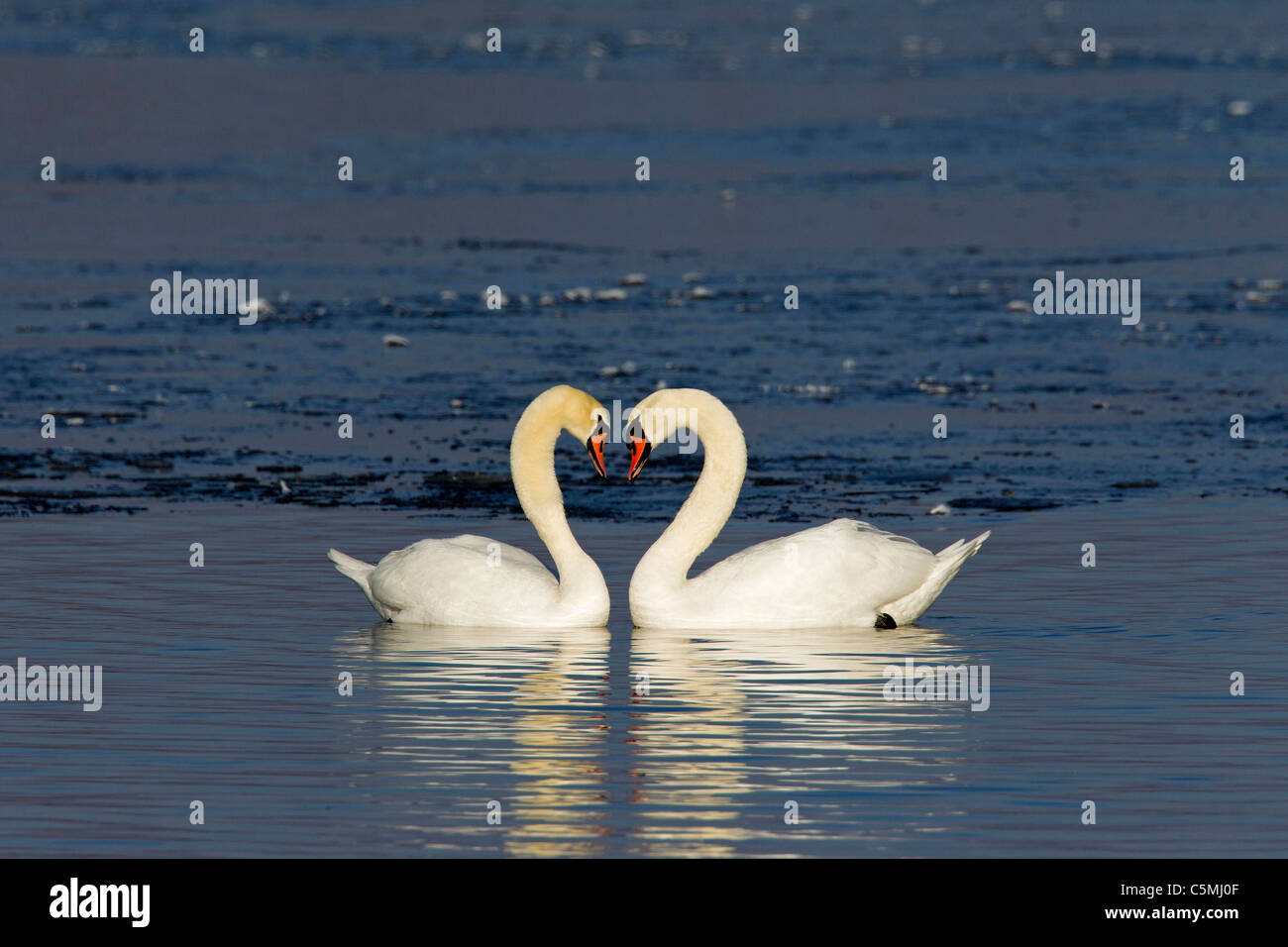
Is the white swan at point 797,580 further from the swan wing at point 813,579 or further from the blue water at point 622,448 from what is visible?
the blue water at point 622,448

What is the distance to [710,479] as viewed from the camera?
526 inches

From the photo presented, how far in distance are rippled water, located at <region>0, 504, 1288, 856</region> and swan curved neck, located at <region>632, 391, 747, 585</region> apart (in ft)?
2.06

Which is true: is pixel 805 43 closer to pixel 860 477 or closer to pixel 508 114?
pixel 508 114

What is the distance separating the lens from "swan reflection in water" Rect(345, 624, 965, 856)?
27.2 feet

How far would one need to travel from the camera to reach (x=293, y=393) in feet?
64.7

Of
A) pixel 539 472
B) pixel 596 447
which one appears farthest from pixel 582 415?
pixel 539 472

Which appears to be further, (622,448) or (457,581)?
(622,448)

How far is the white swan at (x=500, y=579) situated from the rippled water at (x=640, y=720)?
19cm

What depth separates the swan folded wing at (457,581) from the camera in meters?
12.6

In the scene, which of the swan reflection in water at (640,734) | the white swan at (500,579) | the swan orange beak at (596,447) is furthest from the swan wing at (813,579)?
the swan orange beak at (596,447)

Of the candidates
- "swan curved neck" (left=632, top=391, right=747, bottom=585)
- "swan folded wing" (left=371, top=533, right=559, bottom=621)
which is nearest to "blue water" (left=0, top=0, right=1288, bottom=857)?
"swan folded wing" (left=371, top=533, right=559, bottom=621)

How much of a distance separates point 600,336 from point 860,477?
5534 millimetres

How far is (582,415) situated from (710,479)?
867 millimetres

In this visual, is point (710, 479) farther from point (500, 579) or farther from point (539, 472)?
point (500, 579)
